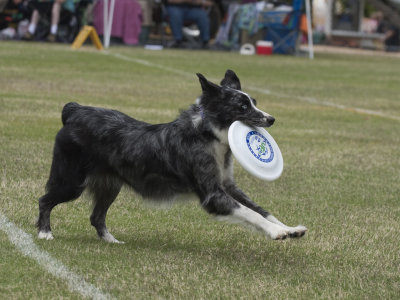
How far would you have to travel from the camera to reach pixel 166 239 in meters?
6.20

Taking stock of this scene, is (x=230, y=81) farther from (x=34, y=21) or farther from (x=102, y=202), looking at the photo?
(x=34, y=21)

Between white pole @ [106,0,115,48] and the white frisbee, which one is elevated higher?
white pole @ [106,0,115,48]

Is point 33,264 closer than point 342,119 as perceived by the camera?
Yes

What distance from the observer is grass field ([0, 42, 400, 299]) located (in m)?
4.95

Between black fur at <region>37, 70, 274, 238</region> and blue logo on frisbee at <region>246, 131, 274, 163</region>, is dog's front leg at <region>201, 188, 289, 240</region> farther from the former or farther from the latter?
blue logo on frisbee at <region>246, 131, 274, 163</region>

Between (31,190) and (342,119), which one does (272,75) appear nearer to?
(342,119)

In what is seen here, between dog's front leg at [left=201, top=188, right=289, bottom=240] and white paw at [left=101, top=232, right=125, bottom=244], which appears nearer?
dog's front leg at [left=201, top=188, right=289, bottom=240]

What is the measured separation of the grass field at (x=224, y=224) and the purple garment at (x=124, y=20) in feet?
30.8

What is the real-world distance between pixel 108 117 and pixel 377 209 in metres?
2.85

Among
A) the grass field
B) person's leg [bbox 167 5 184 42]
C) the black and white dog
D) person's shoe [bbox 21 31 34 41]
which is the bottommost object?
the grass field

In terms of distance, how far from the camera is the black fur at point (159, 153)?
5660mm

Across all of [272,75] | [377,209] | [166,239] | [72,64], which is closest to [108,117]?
[166,239]

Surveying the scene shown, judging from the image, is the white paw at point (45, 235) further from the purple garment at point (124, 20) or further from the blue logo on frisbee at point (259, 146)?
the purple garment at point (124, 20)

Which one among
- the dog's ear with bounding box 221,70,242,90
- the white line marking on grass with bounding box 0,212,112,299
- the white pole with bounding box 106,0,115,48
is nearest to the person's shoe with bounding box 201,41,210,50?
the white pole with bounding box 106,0,115,48
